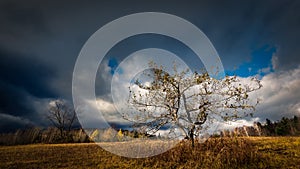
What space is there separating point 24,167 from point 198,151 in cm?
871

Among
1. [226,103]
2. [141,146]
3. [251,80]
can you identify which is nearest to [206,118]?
[226,103]

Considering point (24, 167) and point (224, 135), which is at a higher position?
point (224, 135)

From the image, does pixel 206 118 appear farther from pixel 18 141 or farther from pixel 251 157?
pixel 18 141

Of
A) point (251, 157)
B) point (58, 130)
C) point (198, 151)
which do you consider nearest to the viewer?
point (251, 157)

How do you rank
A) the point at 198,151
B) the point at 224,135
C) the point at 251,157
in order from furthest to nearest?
1. the point at 224,135
2. the point at 198,151
3. the point at 251,157

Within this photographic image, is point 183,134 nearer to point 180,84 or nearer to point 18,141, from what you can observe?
point 180,84

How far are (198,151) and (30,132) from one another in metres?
61.4

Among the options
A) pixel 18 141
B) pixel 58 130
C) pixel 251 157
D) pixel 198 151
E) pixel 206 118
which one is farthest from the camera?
pixel 58 130

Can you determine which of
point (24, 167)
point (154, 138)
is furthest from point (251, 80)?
point (24, 167)

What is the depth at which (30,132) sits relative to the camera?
2212 inches

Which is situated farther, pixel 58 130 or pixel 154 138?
pixel 58 130

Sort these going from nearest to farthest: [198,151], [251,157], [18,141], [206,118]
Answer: [251,157] < [198,151] < [206,118] < [18,141]

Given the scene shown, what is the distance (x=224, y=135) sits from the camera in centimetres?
1034

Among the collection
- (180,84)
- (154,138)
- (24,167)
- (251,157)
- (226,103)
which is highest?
(180,84)
